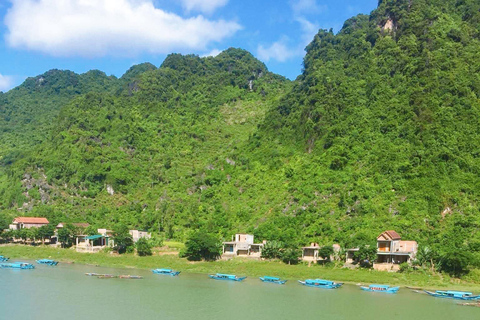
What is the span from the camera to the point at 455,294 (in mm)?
42938

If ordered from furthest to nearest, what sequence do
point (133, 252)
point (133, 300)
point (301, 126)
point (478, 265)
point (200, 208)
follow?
point (301, 126)
point (200, 208)
point (133, 252)
point (478, 265)
point (133, 300)

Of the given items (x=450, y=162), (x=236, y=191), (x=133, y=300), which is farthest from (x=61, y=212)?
(x=450, y=162)

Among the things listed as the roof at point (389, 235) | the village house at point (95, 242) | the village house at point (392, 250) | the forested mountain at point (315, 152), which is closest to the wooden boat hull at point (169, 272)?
the forested mountain at point (315, 152)

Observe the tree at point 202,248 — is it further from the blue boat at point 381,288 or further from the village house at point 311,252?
the blue boat at point 381,288

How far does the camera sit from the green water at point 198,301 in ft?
118

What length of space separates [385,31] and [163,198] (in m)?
54.5

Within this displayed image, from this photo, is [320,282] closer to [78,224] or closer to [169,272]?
[169,272]

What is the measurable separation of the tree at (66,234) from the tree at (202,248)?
20.8m

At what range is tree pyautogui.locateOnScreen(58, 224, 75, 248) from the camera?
73.8 meters

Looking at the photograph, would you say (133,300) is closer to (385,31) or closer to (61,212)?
(61,212)

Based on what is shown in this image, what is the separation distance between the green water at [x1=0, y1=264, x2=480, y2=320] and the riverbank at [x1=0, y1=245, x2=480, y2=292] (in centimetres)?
418

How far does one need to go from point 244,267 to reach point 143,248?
16.2m

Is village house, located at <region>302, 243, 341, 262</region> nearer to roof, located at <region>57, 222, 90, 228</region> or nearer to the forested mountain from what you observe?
the forested mountain

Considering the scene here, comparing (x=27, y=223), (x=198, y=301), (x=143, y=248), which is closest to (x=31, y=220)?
(x=27, y=223)
